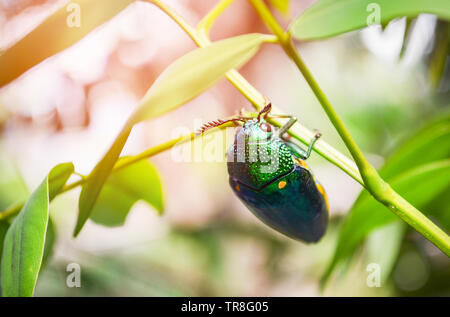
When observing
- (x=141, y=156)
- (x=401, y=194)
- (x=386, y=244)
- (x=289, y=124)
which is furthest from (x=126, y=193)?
(x=386, y=244)

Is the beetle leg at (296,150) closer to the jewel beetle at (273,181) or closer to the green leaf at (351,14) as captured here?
the jewel beetle at (273,181)

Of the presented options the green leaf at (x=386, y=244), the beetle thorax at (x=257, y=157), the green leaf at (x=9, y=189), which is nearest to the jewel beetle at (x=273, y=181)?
the beetle thorax at (x=257, y=157)

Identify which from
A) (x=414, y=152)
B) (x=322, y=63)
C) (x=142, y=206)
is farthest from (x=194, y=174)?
(x=414, y=152)

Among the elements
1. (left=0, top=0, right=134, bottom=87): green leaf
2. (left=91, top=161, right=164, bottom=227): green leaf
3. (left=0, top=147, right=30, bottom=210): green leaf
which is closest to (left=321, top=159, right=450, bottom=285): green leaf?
(left=91, top=161, right=164, bottom=227): green leaf

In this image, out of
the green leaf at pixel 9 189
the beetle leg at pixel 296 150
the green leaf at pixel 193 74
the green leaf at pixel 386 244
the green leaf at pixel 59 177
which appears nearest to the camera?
the green leaf at pixel 193 74
